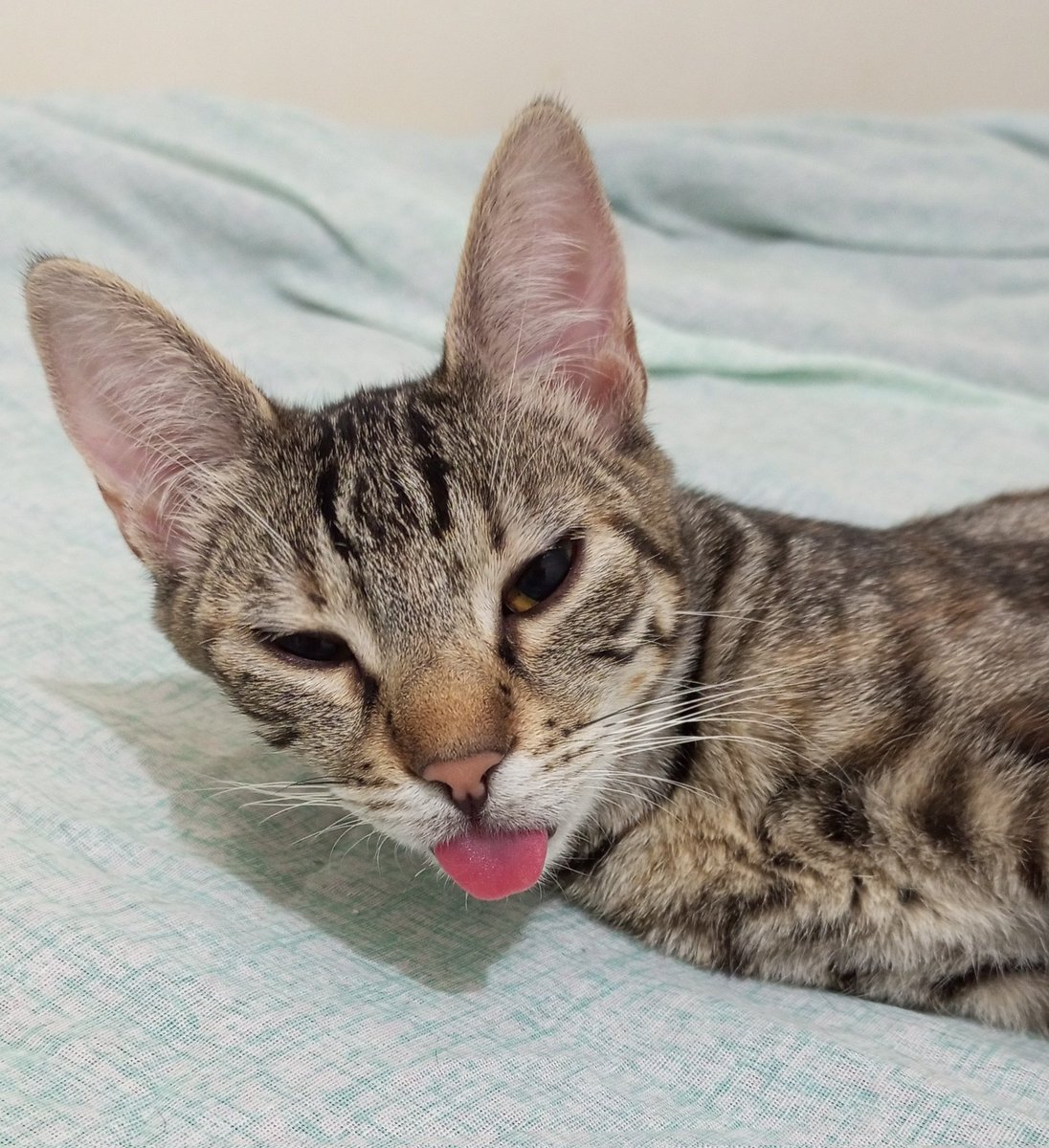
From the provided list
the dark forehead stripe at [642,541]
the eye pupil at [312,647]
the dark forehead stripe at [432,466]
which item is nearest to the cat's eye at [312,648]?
the eye pupil at [312,647]

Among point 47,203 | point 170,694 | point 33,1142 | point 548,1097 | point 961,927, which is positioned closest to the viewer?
point 33,1142

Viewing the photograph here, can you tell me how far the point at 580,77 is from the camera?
3.13 metres

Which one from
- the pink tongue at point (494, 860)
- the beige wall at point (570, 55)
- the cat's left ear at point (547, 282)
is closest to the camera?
the pink tongue at point (494, 860)

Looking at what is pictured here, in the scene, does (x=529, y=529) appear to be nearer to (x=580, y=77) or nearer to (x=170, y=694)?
(x=170, y=694)

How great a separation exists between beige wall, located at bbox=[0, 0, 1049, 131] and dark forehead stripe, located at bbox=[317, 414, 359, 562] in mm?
2042

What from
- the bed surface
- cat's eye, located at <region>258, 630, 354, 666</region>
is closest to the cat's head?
cat's eye, located at <region>258, 630, 354, 666</region>

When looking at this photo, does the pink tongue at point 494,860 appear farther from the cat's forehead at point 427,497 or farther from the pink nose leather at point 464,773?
the cat's forehead at point 427,497

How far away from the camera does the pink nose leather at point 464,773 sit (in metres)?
0.91

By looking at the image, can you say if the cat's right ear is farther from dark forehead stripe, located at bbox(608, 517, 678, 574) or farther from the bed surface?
dark forehead stripe, located at bbox(608, 517, 678, 574)

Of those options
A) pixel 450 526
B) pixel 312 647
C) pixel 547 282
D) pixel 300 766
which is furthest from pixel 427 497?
pixel 300 766

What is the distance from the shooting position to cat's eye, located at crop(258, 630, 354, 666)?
3.41 feet

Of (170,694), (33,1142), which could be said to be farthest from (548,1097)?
(170,694)

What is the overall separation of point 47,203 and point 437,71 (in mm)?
1209

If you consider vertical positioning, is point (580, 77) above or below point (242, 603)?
above
